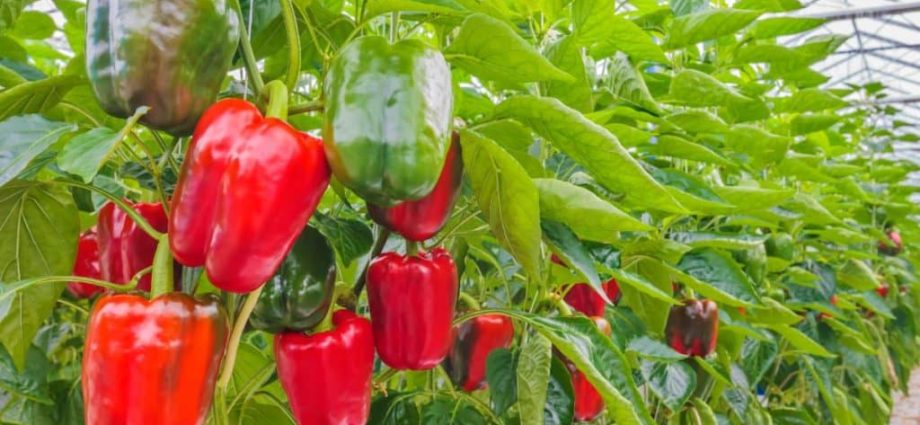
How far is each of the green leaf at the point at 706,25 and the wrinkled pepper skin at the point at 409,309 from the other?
0.66 m

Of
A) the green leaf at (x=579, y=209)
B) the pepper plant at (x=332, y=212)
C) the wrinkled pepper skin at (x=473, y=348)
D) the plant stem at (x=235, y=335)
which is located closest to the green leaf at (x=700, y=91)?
the pepper plant at (x=332, y=212)

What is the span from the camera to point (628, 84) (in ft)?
4.54

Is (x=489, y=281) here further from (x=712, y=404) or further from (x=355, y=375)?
(x=712, y=404)

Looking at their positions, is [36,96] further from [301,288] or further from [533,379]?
[533,379]

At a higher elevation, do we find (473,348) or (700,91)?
(700,91)

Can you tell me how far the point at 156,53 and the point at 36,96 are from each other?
0.18m

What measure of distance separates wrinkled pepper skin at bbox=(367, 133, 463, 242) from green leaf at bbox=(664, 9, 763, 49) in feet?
2.28

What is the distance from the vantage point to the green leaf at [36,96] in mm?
672

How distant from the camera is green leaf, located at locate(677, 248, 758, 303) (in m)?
1.26

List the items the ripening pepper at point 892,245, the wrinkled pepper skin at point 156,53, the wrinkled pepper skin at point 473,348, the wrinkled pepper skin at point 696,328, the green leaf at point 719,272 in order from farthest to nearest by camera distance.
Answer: the ripening pepper at point 892,245 → the wrinkled pepper skin at point 696,328 → the green leaf at point 719,272 → the wrinkled pepper skin at point 473,348 → the wrinkled pepper skin at point 156,53

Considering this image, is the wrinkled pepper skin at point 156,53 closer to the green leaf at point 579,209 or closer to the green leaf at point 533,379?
the green leaf at point 579,209

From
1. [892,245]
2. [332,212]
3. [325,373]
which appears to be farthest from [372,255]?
[892,245]

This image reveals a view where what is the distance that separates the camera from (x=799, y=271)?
2.21 meters

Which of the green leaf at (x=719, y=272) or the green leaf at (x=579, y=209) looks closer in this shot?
the green leaf at (x=579, y=209)
